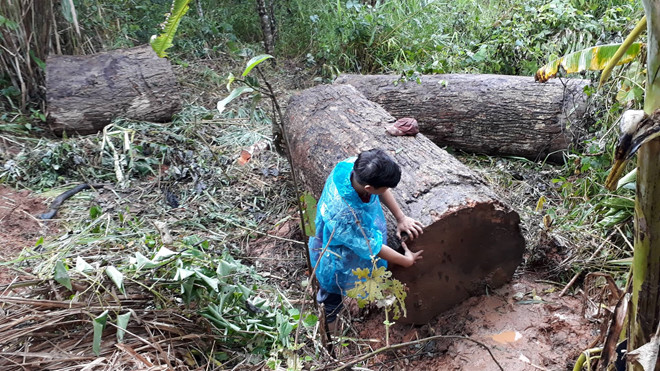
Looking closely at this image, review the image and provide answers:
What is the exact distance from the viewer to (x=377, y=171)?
229 cm

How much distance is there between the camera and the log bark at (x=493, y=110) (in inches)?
167

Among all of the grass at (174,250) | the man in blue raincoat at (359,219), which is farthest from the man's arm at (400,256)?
the grass at (174,250)

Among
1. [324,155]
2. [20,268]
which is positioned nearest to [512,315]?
[324,155]

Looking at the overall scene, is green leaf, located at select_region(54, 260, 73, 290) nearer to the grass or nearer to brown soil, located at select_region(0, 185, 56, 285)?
the grass

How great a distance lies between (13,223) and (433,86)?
12.7 feet

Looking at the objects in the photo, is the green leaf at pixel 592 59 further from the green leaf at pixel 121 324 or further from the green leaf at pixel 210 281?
the green leaf at pixel 121 324

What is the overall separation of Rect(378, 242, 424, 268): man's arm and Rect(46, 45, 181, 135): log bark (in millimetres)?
3704

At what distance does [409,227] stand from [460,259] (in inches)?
16.7


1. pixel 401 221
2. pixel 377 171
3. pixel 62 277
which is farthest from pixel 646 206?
pixel 62 277

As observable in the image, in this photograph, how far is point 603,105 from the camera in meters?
3.88

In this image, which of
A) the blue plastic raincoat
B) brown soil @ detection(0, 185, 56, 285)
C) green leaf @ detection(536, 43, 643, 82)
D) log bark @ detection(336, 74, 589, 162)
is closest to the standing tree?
green leaf @ detection(536, 43, 643, 82)

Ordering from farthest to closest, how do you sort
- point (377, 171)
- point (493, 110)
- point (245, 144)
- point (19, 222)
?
point (245, 144) < point (493, 110) < point (19, 222) < point (377, 171)

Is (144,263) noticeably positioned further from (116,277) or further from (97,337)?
(97,337)

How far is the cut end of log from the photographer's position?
8.41 ft
